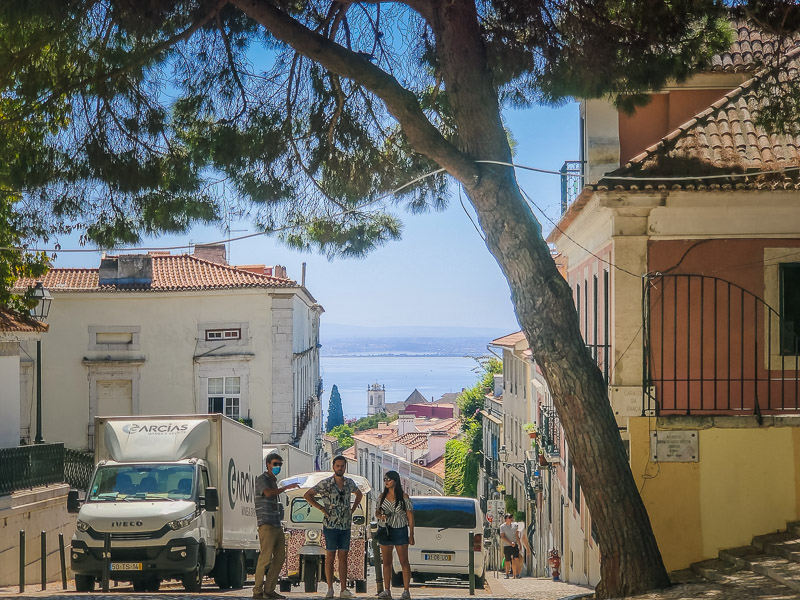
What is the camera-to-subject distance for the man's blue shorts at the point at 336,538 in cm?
1328

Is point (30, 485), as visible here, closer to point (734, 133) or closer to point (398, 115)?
point (398, 115)

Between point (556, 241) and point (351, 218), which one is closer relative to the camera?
point (351, 218)

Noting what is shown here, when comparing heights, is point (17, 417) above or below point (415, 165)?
below

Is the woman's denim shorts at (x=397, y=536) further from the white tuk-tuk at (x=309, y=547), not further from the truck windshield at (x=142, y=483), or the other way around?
the white tuk-tuk at (x=309, y=547)

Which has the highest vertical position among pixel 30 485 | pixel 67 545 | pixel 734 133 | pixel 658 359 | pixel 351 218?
pixel 734 133

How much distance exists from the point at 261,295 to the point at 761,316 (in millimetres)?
26614

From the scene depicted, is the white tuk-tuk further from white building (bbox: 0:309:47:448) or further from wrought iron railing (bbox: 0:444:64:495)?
white building (bbox: 0:309:47:448)

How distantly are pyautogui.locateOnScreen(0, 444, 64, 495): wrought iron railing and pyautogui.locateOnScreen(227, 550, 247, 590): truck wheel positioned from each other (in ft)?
16.7

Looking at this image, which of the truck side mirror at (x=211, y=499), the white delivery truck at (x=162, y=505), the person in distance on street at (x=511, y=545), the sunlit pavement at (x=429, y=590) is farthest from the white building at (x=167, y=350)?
the truck side mirror at (x=211, y=499)

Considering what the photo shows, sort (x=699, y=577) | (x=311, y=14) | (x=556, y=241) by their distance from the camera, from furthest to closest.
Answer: (x=556, y=241) → (x=311, y=14) → (x=699, y=577)

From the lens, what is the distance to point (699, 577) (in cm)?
1330

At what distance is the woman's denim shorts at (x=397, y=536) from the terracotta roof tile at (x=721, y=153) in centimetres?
529

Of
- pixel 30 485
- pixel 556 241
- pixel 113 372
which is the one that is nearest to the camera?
pixel 30 485

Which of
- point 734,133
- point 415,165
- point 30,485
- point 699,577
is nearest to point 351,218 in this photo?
point 415,165
